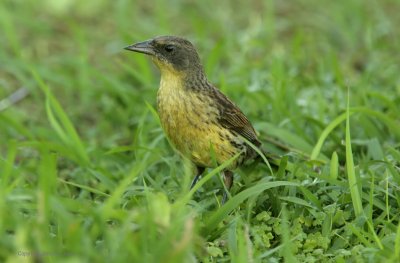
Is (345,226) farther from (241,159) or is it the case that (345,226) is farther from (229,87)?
(229,87)

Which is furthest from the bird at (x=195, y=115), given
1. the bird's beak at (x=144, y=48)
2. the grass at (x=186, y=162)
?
the grass at (x=186, y=162)

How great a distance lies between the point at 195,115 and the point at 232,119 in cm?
32

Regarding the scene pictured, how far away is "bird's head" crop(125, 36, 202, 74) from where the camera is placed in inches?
212

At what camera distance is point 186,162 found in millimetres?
5242

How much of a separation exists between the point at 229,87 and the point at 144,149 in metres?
1.34

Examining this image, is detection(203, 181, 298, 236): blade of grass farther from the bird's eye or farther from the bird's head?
A: the bird's eye

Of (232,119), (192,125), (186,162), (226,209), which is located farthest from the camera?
(232,119)

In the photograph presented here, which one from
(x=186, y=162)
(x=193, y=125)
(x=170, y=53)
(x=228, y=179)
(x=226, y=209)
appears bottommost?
(x=226, y=209)

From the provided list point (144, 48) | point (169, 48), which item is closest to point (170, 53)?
point (169, 48)

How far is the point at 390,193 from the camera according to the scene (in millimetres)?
4789

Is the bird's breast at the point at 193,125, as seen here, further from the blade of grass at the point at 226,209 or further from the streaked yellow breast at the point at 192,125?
the blade of grass at the point at 226,209

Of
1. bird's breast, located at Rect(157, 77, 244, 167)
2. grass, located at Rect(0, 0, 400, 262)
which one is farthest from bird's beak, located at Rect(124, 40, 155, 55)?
grass, located at Rect(0, 0, 400, 262)

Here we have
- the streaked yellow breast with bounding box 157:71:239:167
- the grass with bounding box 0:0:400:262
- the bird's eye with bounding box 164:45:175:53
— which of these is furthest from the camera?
the bird's eye with bounding box 164:45:175:53

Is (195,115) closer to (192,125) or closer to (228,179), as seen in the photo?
(192,125)
